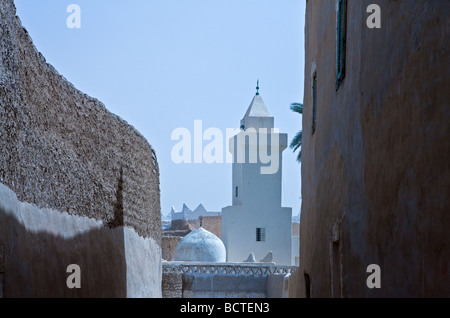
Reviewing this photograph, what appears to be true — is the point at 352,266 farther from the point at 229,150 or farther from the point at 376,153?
the point at 229,150

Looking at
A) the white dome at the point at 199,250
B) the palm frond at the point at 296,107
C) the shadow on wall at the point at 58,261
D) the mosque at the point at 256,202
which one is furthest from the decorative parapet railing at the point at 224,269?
the shadow on wall at the point at 58,261

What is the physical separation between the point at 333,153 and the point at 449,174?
173 inches

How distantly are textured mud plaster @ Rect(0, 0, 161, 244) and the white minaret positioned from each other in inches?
1091

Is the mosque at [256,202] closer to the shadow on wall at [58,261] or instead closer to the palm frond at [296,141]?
the palm frond at [296,141]

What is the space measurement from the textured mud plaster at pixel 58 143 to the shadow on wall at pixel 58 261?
1.15 ft

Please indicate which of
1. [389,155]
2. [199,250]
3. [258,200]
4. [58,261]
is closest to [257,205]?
[258,200]

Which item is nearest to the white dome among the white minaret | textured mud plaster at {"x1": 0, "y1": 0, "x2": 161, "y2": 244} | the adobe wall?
the white minaret

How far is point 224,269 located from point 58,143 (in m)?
19.6

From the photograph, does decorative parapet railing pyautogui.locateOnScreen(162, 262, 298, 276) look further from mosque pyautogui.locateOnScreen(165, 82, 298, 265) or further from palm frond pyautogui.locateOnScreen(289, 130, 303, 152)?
mosque pyautogui.locateOnScreen(165, 82, 298, 265)

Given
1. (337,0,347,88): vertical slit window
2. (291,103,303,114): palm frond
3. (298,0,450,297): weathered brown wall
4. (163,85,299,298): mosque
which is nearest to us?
(298,0,450,297): weathered brown wall

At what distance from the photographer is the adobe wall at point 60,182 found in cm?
701

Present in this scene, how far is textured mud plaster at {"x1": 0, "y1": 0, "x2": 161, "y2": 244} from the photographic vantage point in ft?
23.3

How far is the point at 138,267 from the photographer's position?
12828 mm
